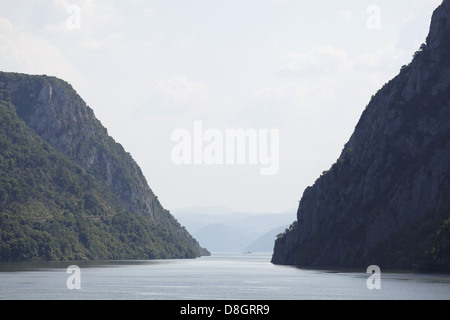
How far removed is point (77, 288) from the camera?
445 ft

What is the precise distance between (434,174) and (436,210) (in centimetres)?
950
